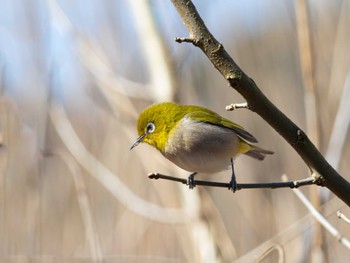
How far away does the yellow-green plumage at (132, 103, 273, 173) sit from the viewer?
179 centimetres

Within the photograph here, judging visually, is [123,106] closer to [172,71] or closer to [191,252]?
[172,71]

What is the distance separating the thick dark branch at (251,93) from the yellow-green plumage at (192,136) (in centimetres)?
82

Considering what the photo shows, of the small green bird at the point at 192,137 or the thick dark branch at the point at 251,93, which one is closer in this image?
the thick dark branch at the point at 251,93

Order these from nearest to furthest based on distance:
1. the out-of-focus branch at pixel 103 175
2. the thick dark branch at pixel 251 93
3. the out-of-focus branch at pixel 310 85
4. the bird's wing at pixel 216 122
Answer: the thick dark branch at pixel 251 93 → the out-of-focus branch at pixel 310 85 → the bird's wing at pixel 216 122 → the out-of-focus branch at pixel 103 175

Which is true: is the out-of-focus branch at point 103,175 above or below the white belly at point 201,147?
above

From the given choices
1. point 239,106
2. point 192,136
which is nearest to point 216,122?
point 192,136

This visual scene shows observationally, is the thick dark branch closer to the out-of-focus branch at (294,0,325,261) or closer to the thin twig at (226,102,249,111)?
the thin twig at (226,102,249,111)

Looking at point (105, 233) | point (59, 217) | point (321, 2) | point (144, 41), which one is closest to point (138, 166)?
point (105, 233)

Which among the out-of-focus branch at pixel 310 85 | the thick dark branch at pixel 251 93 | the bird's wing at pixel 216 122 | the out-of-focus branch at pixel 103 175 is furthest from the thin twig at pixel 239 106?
Result: the out-of-focus branch at pixel 103 175

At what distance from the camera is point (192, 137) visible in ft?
5.98

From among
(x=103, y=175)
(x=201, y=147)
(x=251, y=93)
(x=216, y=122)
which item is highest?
(x=103, y=175)

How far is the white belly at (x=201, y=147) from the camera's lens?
5.82 feet

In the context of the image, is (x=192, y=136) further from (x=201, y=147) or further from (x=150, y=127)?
(x=150, y=127)

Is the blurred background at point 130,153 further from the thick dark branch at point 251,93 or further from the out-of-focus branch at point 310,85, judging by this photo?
the thick dark branch at point 251,93
